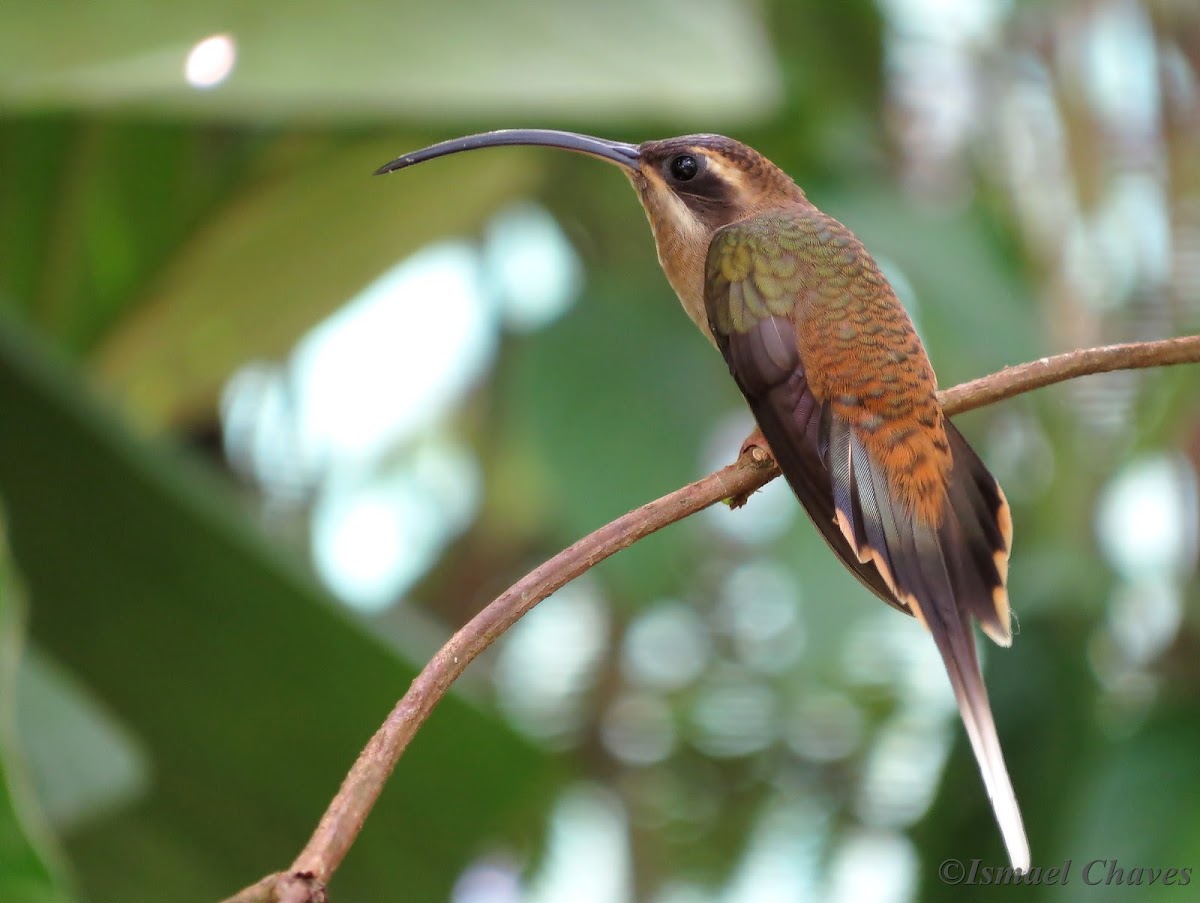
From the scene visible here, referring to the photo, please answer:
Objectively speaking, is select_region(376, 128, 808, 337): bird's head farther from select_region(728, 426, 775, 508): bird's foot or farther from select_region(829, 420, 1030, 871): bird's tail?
select_region(829, 420, 1030, 871): bird's tail

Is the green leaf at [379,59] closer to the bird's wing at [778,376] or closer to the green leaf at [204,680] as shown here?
the bird's wing at [778,376]

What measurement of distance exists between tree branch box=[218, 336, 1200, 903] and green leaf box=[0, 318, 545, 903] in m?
1.18

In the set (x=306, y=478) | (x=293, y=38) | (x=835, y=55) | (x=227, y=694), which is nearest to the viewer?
(x=293, y=38)

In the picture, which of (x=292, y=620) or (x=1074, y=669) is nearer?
(x=292, y=620)

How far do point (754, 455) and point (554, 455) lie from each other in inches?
60.1

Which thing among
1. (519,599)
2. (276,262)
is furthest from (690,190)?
(276,262)

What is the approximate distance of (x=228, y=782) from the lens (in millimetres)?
2807

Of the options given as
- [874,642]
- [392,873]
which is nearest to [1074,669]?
[874,642]

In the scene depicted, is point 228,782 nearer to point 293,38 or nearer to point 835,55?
point 293,38

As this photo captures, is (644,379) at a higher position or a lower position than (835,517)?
lower

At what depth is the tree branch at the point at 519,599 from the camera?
834mm

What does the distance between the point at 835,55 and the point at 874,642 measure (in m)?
1.64

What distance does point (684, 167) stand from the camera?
79.5 inches

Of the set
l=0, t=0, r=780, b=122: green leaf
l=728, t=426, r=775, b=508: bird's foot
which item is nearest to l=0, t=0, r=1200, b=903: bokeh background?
l=0, t=0, r=780, b=122: green leaf
